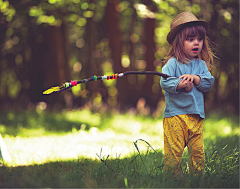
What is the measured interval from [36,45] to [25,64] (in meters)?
1.17

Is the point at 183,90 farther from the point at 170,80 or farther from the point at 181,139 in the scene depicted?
the point at 181,139

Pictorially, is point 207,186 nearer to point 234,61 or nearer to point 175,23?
point 175,23

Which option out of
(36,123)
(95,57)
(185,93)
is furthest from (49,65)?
(185,93)

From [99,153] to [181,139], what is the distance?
135 cm

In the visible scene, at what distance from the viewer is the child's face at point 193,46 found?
2.82m

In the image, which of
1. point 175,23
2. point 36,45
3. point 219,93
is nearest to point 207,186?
point 175,23

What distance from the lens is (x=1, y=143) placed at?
306cm

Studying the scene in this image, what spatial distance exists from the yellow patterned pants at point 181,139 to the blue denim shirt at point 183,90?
3.0 inches

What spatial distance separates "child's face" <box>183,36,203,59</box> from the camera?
282 centimetres

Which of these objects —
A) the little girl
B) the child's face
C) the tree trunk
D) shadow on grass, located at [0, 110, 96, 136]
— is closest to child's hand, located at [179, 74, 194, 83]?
the little girl

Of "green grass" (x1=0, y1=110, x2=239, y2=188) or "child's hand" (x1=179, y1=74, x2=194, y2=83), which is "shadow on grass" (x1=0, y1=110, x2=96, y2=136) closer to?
"green grass" (x1=0, y1=110, x2=239, y2=188)

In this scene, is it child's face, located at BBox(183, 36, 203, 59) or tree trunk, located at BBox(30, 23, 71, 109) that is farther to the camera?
tree trunk, located at BBox(30, 23, 71, 109)

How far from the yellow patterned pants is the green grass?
0.13 metres

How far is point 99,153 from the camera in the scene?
145 inches
